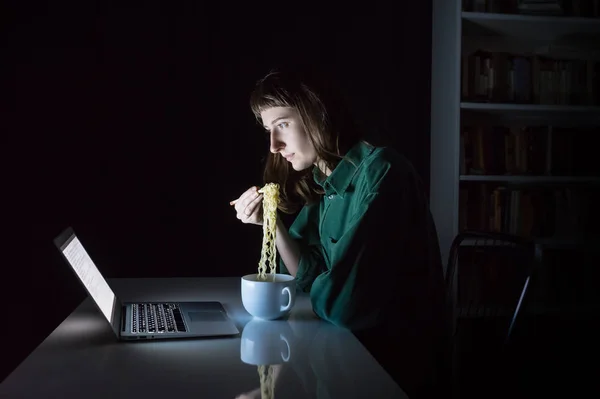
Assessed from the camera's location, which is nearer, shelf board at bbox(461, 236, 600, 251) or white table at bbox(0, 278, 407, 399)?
white table at bbox(0, 278, 407, 399)

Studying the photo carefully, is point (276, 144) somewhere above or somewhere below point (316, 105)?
below

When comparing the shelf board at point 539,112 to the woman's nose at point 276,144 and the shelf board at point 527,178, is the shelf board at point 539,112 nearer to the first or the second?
the shelf board at point 527,178

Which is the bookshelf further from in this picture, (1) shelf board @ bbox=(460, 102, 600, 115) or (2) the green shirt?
(2) the green shirt

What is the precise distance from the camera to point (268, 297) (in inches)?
51.4

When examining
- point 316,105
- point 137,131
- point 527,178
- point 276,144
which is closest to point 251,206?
point 276,144

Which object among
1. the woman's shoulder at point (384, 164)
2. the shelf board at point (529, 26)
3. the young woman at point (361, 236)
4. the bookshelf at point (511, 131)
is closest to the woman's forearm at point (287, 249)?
the young woman at point (361, 236)

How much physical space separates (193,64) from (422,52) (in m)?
1.07

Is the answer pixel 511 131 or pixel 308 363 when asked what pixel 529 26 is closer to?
pixel 511 131

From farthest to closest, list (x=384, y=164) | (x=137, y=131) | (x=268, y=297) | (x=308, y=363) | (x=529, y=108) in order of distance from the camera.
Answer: (x=529, y=108)
(x=137, y=131)
(x=384, y=164)
(x=268, y=297)
(x=308, y=363)

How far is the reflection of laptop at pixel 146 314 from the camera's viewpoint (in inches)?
47.3

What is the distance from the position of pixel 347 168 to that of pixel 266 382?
0.79m

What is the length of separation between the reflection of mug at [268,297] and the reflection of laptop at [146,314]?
0.22 feet

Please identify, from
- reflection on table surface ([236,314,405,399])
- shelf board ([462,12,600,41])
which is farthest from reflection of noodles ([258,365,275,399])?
shelf board ([462,12,600,41])

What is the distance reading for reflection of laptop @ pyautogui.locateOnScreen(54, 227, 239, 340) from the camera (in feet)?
3.94
